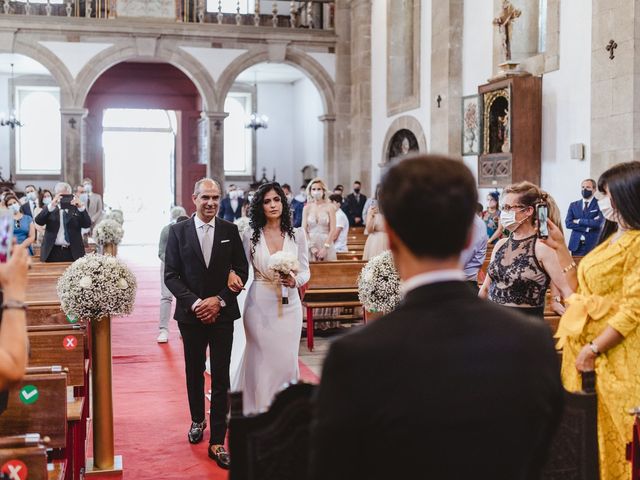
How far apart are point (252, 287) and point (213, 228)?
451 millimetres

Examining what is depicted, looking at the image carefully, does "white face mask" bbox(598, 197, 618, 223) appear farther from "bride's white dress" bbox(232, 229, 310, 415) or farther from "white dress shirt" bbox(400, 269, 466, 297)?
"bride's white dress" bbox(232, 229, 310, 415)

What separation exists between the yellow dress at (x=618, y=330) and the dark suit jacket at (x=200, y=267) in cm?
232

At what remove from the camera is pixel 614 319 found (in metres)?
3.25

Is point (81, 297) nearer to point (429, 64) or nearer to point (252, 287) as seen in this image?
point (252, 287)

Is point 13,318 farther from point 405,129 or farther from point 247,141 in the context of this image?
point 247,141

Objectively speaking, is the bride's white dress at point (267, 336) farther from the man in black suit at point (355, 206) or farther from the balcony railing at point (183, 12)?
the balcony railing at point (183, 12)

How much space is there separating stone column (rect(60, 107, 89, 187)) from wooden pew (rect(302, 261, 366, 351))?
11522 millimetres

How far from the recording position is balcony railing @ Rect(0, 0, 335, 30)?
19.0 m

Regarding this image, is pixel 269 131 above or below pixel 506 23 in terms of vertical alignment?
below

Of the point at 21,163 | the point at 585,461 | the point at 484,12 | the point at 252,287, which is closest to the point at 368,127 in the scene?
the point at 484,12

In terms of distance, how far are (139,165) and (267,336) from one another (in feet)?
78.2

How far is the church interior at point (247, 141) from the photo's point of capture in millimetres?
4789

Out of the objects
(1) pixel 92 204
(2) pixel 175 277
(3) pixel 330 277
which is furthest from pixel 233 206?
(2) pixel 175 277

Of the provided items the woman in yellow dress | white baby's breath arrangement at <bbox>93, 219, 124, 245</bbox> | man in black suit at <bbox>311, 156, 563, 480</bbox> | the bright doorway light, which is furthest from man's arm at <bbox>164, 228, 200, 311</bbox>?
the bright doorway light
